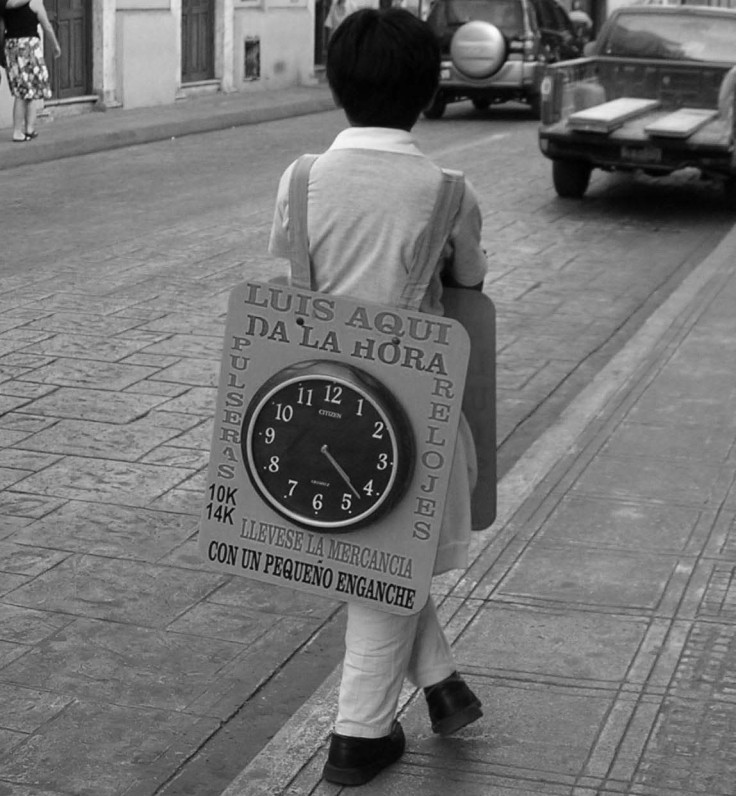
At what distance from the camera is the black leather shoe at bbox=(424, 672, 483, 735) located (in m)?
3.67

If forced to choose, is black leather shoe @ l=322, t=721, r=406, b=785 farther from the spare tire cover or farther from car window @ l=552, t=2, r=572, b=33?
car window @ l=552, t=2, r=572, b=33

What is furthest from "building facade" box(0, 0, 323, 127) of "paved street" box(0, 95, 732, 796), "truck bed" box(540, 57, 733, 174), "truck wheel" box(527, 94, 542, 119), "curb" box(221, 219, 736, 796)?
"curb" box(221, 219, 736, 796)

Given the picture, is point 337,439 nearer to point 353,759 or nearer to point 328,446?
point 328,446

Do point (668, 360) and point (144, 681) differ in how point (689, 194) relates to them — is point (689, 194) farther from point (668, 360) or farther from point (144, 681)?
point (144, 681)

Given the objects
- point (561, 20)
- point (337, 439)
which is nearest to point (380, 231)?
point (337, 439)

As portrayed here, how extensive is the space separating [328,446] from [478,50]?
726 inches

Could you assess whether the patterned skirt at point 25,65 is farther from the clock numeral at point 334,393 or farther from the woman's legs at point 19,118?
the clock numeral at point 334,393

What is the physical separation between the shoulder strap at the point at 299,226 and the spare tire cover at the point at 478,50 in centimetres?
1819

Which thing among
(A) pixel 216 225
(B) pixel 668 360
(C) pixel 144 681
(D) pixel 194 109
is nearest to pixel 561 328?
(B) pixel 668 360

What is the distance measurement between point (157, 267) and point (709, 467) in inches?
195

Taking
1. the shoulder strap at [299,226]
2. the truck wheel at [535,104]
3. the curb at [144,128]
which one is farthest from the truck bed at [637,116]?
the shoulder strap at [299,226]

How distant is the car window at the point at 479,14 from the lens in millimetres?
22453

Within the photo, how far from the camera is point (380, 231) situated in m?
3.34

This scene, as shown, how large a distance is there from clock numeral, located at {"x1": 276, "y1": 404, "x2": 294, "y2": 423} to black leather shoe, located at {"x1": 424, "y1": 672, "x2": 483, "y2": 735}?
29.6 inches
